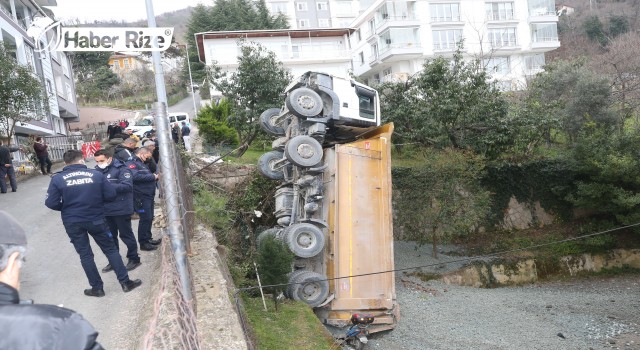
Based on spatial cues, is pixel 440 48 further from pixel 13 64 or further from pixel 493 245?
pixel 13 64

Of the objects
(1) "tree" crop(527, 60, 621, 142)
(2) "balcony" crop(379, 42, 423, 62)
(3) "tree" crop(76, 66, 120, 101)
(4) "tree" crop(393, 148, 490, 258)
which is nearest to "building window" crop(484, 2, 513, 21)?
(2) "balcony" crop(379, 42, 423, 62)

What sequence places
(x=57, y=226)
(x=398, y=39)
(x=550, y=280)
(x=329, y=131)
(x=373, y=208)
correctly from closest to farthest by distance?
(x=57, y=226) < (x=373, y=208) < (x=329, y=131) < (x=550, y=280) < (x=398, y=39)

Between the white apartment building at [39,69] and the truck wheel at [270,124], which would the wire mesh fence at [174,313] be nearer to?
the truck wheel at [270,124]

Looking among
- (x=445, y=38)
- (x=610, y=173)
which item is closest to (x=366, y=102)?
(x=610, y=173)

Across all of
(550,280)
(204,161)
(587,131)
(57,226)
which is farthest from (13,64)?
(587,131)

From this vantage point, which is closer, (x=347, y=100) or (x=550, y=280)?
(x=347, y=100)

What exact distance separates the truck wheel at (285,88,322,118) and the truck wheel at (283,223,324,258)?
2408 millimetres

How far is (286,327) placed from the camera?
7.70m

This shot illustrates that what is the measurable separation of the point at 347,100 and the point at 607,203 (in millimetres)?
10965

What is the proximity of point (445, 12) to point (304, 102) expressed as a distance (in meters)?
28.7

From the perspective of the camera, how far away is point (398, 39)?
33500 mm

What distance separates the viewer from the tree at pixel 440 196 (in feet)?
47.9

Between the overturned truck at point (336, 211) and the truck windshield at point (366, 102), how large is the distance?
70mm

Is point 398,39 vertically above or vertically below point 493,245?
above
